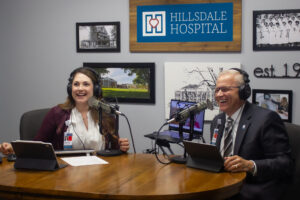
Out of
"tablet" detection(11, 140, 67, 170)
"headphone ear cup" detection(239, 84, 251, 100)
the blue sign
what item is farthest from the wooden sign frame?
"tablet" detection(11, 140, 67, 170)

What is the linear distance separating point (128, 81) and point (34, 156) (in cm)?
180

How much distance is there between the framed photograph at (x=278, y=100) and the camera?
3582 millimetres

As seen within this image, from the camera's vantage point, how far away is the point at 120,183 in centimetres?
215

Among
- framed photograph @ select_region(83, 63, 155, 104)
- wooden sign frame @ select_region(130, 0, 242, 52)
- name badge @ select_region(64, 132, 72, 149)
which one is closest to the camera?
name badge @ select_region(64, 132, 72, 149)

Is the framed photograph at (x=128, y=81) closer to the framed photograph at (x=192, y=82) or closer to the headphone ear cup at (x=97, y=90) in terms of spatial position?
the framed photograph at (x=192, y=82)

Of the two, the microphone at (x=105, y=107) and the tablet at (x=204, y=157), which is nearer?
the tablet at (x=204, y=157)

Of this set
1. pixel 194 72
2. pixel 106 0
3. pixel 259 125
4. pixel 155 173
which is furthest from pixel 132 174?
pixel 106 0

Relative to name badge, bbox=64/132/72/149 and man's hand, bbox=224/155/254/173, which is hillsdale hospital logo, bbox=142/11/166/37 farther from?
man's hand, bbox=224/155/254/173

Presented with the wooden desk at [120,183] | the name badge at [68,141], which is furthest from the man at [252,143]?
the name badge at [68,141]

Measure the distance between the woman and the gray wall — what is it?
93 cm

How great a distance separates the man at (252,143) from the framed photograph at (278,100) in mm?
932

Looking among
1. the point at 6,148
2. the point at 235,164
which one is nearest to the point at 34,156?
the point at 6,148

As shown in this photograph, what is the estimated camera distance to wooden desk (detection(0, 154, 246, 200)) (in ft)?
6.55

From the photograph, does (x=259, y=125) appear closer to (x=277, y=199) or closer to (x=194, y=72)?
(x=277, y=199)
